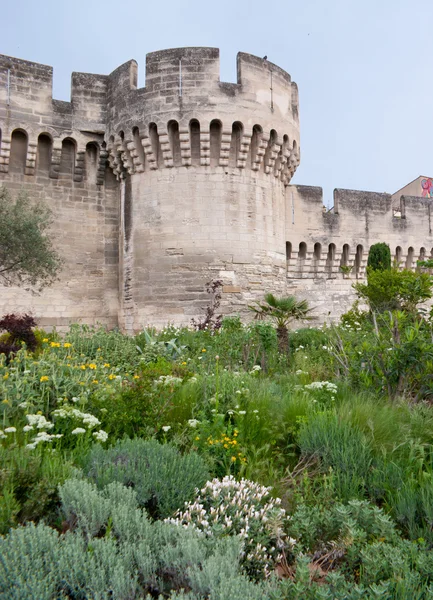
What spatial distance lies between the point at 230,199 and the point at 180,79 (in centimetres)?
317

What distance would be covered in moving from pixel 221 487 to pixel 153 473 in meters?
0.39

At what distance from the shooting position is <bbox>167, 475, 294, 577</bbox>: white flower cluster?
226 cm

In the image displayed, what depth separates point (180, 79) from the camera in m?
11.7

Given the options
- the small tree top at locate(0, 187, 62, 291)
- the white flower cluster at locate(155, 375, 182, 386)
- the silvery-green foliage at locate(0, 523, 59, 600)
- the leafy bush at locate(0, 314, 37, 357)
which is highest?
the small tree top at locate(0, 187, 62, 291)

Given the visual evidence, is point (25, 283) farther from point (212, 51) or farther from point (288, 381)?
point (288, 381)

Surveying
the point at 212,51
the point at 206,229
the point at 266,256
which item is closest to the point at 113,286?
the point at 206,229

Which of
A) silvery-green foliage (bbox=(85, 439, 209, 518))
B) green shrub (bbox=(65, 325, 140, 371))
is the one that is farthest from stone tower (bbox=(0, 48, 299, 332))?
silvery-green foliage (bbox=(85, 439, 209, 518))

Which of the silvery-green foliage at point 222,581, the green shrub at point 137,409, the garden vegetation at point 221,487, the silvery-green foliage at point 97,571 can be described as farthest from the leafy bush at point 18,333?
the silvery-green foliage at point 222,581

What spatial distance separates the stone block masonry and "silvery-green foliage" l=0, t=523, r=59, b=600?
31.8ft

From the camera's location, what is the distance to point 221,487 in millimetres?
2682

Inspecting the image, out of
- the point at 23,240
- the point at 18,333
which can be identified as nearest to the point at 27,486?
the point at 18,333

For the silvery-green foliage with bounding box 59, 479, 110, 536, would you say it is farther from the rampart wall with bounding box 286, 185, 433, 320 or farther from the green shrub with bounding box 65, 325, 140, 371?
the rampart wall with bounding box 286, 185, 433, 320

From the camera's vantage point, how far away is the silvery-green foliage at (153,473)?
102 inches

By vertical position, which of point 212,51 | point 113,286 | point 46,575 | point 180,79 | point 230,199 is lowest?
point 46,575
